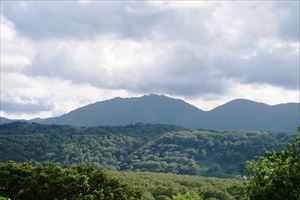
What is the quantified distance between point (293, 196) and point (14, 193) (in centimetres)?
6482

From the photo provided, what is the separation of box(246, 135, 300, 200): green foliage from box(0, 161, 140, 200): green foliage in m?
56.2

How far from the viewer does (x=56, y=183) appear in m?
78.1

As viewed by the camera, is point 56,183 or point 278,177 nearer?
point 278,177

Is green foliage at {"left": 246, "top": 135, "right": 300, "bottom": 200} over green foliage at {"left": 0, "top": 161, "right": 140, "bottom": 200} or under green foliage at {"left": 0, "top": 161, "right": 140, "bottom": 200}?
over

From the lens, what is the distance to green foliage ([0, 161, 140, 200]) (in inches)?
3004

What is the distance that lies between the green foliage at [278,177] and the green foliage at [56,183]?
184 ft

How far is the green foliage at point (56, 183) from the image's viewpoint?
76.3m

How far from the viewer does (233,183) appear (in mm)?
21188

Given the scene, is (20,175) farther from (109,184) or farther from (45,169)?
(109,184)

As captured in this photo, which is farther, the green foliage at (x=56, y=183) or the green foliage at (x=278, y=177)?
the green foliage at (x=56, y=183)

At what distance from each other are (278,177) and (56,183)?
6365 centimetres

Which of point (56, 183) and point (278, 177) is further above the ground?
point (278, 177)

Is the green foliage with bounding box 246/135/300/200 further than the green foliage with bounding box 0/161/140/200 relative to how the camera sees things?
No

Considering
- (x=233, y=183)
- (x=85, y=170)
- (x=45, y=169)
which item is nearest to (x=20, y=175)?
(x=45, y=169)
